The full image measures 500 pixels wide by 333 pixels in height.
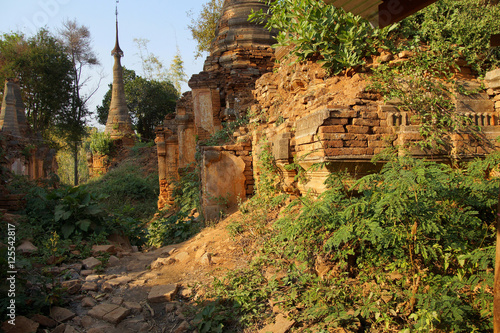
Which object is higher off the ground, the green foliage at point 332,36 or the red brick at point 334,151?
the green foliage at point 332,36

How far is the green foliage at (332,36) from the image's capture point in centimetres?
394

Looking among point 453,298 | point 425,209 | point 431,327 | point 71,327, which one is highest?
point 425,209

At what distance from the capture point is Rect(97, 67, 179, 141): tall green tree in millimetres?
21516

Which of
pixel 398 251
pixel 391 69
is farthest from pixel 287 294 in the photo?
pixel 391 69

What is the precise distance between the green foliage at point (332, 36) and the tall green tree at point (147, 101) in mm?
17749

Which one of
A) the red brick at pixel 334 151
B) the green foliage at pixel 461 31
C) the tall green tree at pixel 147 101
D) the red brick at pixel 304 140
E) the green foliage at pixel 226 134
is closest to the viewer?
the red brick at pixel 334 151

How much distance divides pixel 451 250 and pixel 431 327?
0.74 metres

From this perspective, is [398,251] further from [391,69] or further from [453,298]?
[391,69]

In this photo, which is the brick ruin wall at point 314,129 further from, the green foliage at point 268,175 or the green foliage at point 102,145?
the green foliage at point 102,145

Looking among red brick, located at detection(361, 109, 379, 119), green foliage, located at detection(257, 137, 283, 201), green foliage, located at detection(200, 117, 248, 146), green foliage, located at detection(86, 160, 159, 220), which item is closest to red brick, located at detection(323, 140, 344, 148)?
red brick, located at detection(361, 109, 379, 119)

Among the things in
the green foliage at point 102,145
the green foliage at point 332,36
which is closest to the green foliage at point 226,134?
the green foliage at point 332,36

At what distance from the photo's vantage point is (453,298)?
7.34ft

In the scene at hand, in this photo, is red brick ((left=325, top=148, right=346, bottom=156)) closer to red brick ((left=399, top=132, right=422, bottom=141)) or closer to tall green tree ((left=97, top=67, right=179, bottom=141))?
red brick ((left=399, top=132, right=422, bottom=141))

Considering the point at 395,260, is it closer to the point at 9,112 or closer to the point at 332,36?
the point at 332,36
